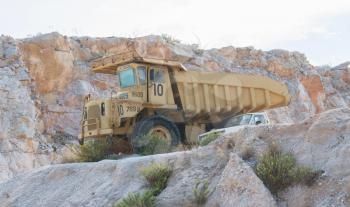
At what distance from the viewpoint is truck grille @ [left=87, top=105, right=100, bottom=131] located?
16.1m

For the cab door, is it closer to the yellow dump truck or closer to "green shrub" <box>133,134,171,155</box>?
the yellow dump truck

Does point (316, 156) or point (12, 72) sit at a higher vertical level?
point (12, 72)

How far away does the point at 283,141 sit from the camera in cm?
981

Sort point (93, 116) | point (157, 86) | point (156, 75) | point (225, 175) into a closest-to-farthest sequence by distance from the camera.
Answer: point (225, 175) → point (93, 116) → point (157, 86) → point (156, 75)

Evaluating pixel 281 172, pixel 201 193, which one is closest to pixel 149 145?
pixel 201 193

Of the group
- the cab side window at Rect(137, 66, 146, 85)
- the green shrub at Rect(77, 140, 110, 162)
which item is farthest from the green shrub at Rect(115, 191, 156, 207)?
the cab side window at Rect(137, 66, 146, 85)

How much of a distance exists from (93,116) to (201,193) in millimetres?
7555

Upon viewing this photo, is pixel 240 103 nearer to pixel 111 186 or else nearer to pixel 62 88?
pixel 111 186

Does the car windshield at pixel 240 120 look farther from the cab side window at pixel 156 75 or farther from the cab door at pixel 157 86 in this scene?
the cab side window at pixel 156 75

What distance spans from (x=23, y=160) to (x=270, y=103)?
9.92 meters

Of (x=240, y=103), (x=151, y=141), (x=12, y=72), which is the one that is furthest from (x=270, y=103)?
(x=12, y=72)

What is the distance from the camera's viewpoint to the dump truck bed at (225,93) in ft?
58.0

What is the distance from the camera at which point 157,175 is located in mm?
10289

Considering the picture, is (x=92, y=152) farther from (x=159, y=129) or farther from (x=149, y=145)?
(x=159, y=129)
